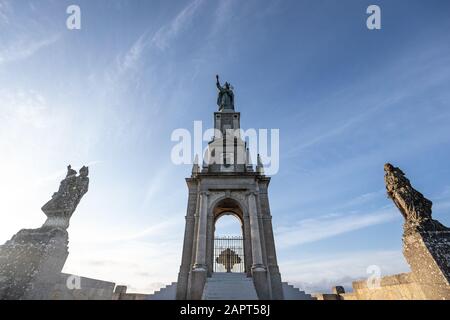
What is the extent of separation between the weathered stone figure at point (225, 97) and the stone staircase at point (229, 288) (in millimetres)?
18624

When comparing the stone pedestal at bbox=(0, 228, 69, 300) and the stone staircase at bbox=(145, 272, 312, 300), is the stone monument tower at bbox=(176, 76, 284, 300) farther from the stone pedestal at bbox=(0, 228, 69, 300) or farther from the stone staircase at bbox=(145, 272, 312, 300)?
the stone pedestal at bbox=(0, 228, 69, 300)

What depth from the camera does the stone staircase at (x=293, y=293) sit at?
14.8 meters

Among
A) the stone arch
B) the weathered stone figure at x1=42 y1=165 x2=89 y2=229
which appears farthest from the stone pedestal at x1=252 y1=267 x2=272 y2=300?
the weathered stone figure at x1=42 y1=165 x2=89 y2=229

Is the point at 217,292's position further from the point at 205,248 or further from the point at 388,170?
the point at 388,170

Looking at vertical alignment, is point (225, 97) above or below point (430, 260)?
above

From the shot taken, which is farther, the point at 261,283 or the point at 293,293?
the point at 293,293

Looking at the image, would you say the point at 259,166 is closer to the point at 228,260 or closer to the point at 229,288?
the point at 228,260

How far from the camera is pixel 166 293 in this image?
15102 millimetres

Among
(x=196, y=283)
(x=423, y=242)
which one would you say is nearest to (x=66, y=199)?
(x=196, y=283)

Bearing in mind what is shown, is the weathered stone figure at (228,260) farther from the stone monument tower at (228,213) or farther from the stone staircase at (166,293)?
the stone staircase at (166,293)

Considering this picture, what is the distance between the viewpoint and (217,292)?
13039 mm

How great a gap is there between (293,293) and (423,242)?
11227mm
